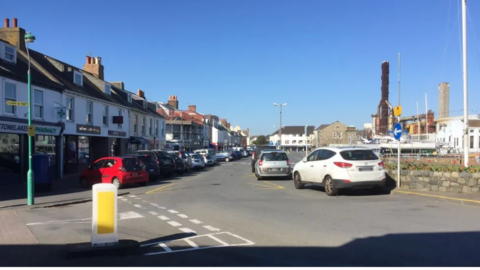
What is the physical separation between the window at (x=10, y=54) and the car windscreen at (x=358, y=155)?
1848cm

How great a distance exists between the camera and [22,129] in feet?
64.5

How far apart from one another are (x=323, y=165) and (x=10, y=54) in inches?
711

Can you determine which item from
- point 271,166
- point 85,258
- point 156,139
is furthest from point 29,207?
point 156,139

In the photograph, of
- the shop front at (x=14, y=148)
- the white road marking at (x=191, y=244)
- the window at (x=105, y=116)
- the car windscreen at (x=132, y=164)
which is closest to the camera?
the white road marking at (x=191, y=244)

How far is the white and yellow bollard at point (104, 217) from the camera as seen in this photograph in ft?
20.7

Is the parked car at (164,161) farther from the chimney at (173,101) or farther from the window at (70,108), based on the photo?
the chimney at (173,101)

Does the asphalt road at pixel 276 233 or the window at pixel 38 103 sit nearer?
the asphalt road at pixel 276 233

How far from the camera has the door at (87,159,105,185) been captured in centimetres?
1847

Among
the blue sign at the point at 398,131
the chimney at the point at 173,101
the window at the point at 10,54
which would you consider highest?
the chimney at the point at 173,101

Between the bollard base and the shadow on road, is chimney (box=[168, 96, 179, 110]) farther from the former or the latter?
the bollard base

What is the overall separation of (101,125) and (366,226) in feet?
82.7

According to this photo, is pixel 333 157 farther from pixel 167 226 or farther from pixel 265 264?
pixel 265 264

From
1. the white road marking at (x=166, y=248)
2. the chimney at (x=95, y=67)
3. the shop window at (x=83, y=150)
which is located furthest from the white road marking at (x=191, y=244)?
the chimney at (x=95, y=67)

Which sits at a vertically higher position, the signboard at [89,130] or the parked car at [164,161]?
the signboard at [89,130]
